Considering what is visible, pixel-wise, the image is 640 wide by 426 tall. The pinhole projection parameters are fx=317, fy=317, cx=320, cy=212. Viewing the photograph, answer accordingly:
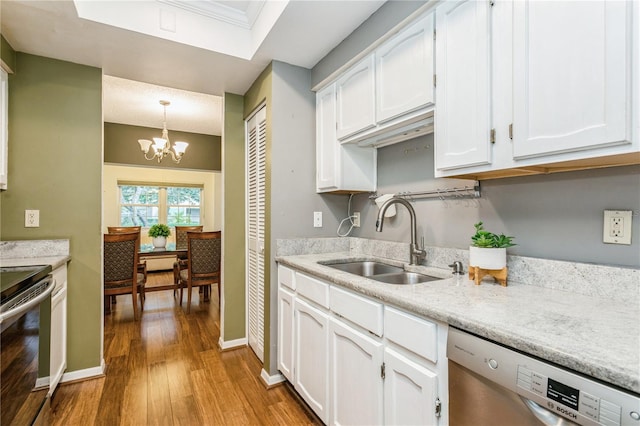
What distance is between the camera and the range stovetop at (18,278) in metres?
1.31

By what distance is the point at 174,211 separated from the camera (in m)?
6.78

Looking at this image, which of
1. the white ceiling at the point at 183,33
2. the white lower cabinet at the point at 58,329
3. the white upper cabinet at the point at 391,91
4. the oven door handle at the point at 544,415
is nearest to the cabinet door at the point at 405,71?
the white upper cabinet at the point at 391,91

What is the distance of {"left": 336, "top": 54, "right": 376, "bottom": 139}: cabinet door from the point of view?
1854mm

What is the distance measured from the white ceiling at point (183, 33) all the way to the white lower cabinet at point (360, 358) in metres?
1.50

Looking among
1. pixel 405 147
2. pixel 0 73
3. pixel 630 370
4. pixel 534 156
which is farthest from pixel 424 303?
pixel 0 73

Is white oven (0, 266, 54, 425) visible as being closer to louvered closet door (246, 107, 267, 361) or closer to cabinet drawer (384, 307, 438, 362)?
louvered closet door (246, 107, 267, 361)

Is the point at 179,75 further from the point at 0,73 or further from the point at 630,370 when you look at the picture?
the point at 630,370

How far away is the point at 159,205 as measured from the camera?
21.8 feet

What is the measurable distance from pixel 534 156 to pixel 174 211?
687cm

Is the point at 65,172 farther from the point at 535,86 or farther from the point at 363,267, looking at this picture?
the point at 535,86

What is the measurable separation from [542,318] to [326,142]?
1.70m

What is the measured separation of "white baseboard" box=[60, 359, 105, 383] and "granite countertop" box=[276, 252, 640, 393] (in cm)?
215

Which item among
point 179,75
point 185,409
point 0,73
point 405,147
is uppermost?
point 179,75

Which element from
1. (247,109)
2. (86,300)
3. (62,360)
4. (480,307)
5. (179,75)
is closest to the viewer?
(480,307)
